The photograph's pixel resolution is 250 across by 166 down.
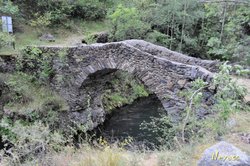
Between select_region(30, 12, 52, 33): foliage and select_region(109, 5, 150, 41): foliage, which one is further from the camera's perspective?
select_region(109, 5, 150, 41): foliage

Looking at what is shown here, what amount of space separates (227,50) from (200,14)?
5.10m

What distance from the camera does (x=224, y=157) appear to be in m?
3.05

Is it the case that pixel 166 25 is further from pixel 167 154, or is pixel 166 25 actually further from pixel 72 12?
pixel 167 154

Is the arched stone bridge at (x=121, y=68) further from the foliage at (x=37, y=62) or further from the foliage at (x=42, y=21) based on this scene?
the foliage at (x=42, y=21)

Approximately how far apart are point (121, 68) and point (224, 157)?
18.4 ft

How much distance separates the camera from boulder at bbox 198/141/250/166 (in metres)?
2.98

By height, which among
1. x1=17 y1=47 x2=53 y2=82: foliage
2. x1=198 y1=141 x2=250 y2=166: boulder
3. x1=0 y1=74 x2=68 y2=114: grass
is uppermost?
x1=198 y1=141 x2=250 y2=166: boulder

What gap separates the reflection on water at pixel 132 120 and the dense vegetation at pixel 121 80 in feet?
1.27

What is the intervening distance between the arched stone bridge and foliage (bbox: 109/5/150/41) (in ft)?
13.4

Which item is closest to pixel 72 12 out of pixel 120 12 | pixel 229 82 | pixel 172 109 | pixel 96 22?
pixel 96 22

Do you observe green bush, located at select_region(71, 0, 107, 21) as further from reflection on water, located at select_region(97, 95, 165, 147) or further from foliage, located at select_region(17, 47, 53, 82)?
foliage, located at select_region(17, 47, 53, 82)

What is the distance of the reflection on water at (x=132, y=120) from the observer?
9.79 metres

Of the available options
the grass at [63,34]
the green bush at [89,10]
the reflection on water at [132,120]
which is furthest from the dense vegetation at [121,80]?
the reflection on water at [132,120]

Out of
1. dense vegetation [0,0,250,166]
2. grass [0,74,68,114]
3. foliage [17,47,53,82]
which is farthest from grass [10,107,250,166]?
foliage [17,47,53,82]
